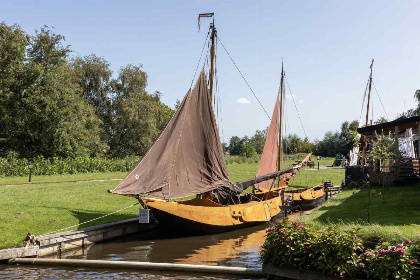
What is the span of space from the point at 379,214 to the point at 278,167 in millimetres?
11609

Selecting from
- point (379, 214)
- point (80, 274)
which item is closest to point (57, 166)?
point (80, 274)

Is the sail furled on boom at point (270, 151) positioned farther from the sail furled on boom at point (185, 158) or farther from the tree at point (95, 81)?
the tree at point (95, 81)

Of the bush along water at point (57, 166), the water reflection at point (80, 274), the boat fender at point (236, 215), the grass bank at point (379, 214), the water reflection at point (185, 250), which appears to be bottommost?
the water reflection at point (185, 250)

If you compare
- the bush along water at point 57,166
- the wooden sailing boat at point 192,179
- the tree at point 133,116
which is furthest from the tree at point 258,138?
the wooden sailing boat at point 192,179

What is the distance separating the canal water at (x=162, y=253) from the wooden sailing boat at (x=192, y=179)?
2.52 ft

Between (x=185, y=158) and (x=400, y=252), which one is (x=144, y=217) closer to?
(x=185, y=158)

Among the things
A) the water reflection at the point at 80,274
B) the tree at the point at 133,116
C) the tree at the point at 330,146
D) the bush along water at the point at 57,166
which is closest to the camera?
the water reflection at the point at 80,274

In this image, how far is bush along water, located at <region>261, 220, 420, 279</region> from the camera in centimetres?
747

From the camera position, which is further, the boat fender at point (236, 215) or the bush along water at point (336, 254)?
the boat fender at point (236, 215)

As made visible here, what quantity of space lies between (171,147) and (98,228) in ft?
13.1

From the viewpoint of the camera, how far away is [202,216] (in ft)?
52.6

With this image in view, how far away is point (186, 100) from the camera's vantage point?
17.3 m

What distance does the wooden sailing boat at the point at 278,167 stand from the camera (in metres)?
23.1

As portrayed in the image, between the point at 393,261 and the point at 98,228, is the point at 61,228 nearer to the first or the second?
the point at 98,228
